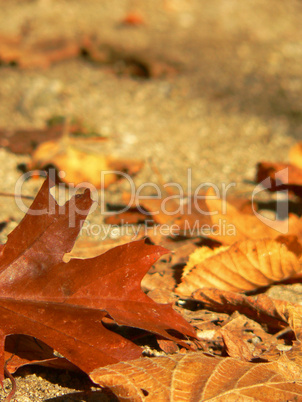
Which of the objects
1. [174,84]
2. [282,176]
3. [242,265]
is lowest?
[242,265]

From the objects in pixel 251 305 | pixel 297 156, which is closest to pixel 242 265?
pixel 251 305

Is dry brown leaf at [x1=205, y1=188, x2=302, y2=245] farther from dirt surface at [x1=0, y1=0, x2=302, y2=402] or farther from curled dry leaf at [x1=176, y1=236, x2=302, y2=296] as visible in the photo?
dirt surface at [x1=0, y1=0, x2=302, y2=402]

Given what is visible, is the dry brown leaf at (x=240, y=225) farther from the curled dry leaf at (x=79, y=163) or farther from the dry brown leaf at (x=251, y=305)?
the curled dry leaf at (x=79, y=163)

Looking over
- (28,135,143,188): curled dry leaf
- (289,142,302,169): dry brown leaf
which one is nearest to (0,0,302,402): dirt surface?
(28,135,143,188): curled dry leaf

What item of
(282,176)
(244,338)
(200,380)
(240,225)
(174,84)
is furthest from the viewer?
(174,84)

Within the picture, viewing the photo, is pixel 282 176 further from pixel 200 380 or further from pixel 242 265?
pixel 200 380

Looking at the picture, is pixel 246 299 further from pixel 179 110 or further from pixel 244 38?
pixel 244 38

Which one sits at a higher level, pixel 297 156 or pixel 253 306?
pixel 297 156

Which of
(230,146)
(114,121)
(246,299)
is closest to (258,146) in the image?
(230,146)
